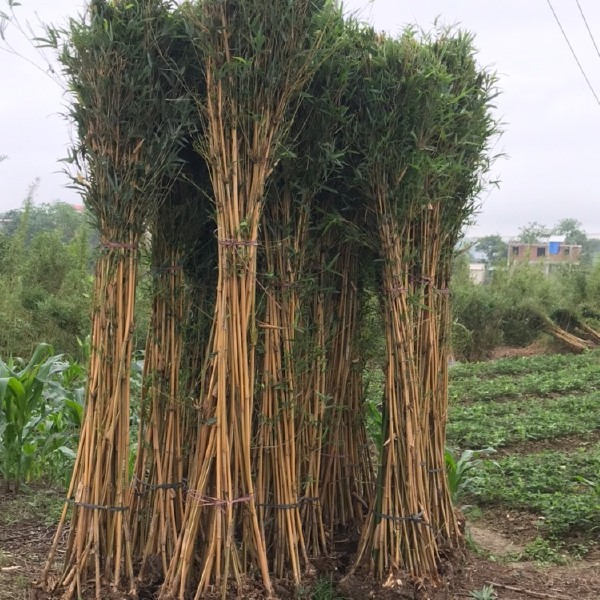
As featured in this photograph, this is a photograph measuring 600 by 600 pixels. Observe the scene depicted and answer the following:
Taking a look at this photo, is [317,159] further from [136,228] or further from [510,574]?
[510,574]

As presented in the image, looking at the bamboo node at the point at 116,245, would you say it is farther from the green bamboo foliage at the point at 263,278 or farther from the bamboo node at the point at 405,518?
the bamboo node at the point at 405,518

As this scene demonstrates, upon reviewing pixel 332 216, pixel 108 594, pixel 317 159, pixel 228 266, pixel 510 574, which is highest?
pixel 317 159

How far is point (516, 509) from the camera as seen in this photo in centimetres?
488

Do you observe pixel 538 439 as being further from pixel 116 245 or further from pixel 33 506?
pixel 116 245

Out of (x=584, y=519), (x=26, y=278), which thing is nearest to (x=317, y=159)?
(x=584, y=519)

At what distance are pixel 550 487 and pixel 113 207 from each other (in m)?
3.99

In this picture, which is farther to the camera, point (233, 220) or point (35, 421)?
point (35, 421)

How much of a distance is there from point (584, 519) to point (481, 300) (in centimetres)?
1223

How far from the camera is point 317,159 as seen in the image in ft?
9.93

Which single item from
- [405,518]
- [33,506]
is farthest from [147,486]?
[33,506]

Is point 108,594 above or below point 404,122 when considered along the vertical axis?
below

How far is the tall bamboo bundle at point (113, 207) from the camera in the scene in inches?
106

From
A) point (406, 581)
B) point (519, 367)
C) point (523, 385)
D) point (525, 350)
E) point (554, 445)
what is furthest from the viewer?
point (525, 350)

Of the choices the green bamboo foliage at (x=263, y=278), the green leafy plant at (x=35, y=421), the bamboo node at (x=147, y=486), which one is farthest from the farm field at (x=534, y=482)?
the green leafy plant at (x=35, y=421)
